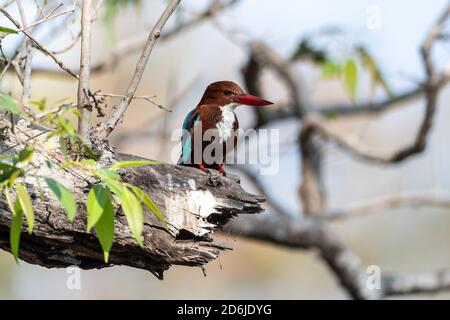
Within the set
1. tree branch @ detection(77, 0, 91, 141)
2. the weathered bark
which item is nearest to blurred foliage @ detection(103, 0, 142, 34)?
tree branch @ detection(77, 0, 91, 141)

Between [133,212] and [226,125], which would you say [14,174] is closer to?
[133,212]

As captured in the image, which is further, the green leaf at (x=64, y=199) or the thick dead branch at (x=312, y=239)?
the thick dead branch at (x=312, y=239)

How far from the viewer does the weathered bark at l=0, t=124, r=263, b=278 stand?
1.89m

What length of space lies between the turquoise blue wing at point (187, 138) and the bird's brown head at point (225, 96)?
9 centimetres

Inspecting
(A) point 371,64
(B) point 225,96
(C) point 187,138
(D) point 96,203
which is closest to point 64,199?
(D) point 96,203

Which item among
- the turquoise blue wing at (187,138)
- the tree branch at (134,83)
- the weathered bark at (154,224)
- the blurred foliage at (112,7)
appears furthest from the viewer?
the blurred foliage at (112,7)

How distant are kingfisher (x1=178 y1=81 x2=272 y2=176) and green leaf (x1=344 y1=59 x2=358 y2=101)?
36.8 inches

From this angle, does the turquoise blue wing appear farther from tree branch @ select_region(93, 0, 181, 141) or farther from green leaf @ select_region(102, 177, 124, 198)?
green leaf @ select_region(102, 177, 124, 198)

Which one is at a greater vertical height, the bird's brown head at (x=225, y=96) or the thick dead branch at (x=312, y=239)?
the bird's brown head at (x=225, y=96)

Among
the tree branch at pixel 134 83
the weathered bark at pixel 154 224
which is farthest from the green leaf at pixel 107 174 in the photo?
the tree branch at pixel 134 83

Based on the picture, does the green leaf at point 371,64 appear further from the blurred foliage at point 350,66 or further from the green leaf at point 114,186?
the green leaf at point 114,186

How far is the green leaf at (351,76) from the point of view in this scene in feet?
11.6

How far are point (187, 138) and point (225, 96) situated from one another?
262mm
